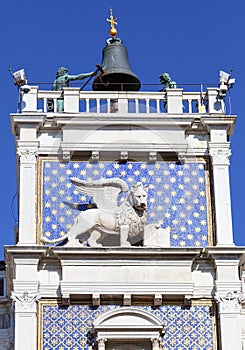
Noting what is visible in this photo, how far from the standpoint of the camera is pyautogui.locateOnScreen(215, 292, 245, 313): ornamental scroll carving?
24.0m

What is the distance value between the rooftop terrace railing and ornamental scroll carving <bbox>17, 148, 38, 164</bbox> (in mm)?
934

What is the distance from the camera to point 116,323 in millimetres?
23656

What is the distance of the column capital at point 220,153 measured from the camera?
83.5 ft

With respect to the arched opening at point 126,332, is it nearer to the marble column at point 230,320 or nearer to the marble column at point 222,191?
the marble column at point 230,320

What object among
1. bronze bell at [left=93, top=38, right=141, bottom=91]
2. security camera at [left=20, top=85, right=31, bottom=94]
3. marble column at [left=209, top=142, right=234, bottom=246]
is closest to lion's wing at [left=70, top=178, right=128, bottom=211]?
marble column at [left=209, top=142, right=234, bottom=246]

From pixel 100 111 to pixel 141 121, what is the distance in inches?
32.8

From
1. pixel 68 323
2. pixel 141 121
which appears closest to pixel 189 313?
pixel 68 323

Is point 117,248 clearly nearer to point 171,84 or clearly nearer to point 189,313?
point 189,313

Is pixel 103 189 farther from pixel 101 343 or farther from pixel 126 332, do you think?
pixel 101 343

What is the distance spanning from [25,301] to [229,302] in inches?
140

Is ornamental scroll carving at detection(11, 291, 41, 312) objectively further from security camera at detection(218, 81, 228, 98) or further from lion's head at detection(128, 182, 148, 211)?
security camera at detection(218, 81, 228, 98)

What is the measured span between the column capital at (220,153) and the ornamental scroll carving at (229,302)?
2.68m

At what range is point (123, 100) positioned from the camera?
26125 millimetres

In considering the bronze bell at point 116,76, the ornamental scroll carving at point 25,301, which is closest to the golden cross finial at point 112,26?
the bronze bell at point 116,76
